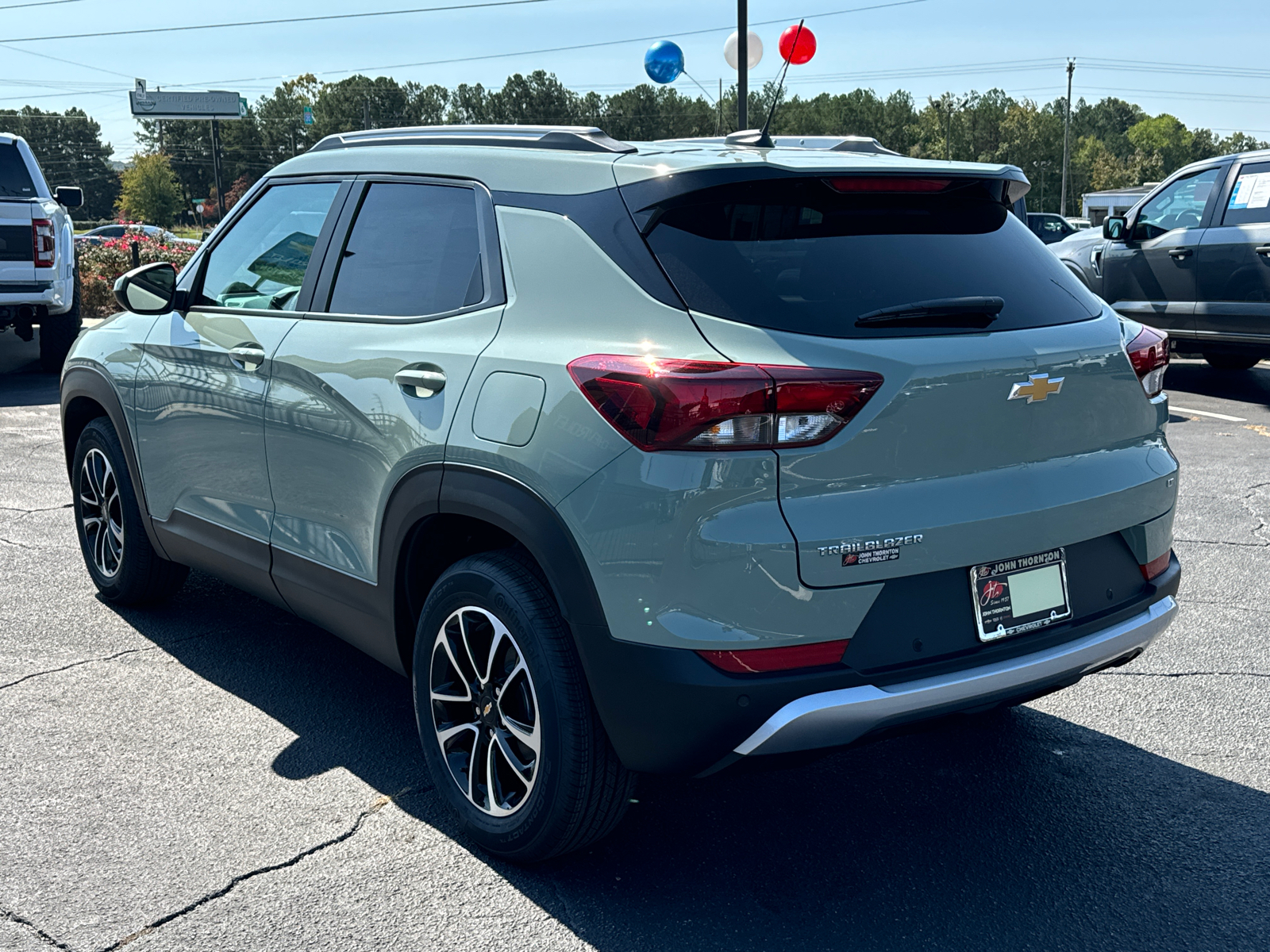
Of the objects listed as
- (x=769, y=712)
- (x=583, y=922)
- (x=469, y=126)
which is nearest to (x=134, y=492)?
(x=469, y=126)

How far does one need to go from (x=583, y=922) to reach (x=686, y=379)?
1322 millimetres

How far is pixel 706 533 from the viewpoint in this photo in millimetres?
2479

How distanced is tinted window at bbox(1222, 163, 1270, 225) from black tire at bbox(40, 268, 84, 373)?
37.3 feet

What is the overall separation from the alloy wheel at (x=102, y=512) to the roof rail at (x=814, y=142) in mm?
2805

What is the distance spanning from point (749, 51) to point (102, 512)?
14.9 metres

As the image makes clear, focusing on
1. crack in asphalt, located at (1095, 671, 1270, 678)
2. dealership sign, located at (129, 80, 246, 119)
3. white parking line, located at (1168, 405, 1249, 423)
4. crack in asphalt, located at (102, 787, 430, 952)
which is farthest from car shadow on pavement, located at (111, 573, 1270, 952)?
dealership sign, located at (129, 80, 246, 119)

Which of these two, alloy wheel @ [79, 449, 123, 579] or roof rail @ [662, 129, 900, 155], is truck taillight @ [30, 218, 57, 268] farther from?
roof rail @ [662, 129, 900, 155]

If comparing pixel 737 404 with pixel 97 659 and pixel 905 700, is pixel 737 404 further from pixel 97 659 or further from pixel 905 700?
pixel 97 659

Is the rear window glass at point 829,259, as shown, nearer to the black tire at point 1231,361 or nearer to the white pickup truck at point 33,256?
the black tire at point 1231,361

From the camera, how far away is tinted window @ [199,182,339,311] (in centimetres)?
Result: 380

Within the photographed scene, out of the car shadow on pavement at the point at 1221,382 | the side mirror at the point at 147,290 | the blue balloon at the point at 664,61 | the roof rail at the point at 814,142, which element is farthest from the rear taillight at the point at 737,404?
the blue balloon at the point at 664,61

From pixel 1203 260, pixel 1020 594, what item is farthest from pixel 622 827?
pixel 1203 260

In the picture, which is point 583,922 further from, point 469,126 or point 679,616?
point 469,126

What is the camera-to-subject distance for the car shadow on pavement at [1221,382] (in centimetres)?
1064
